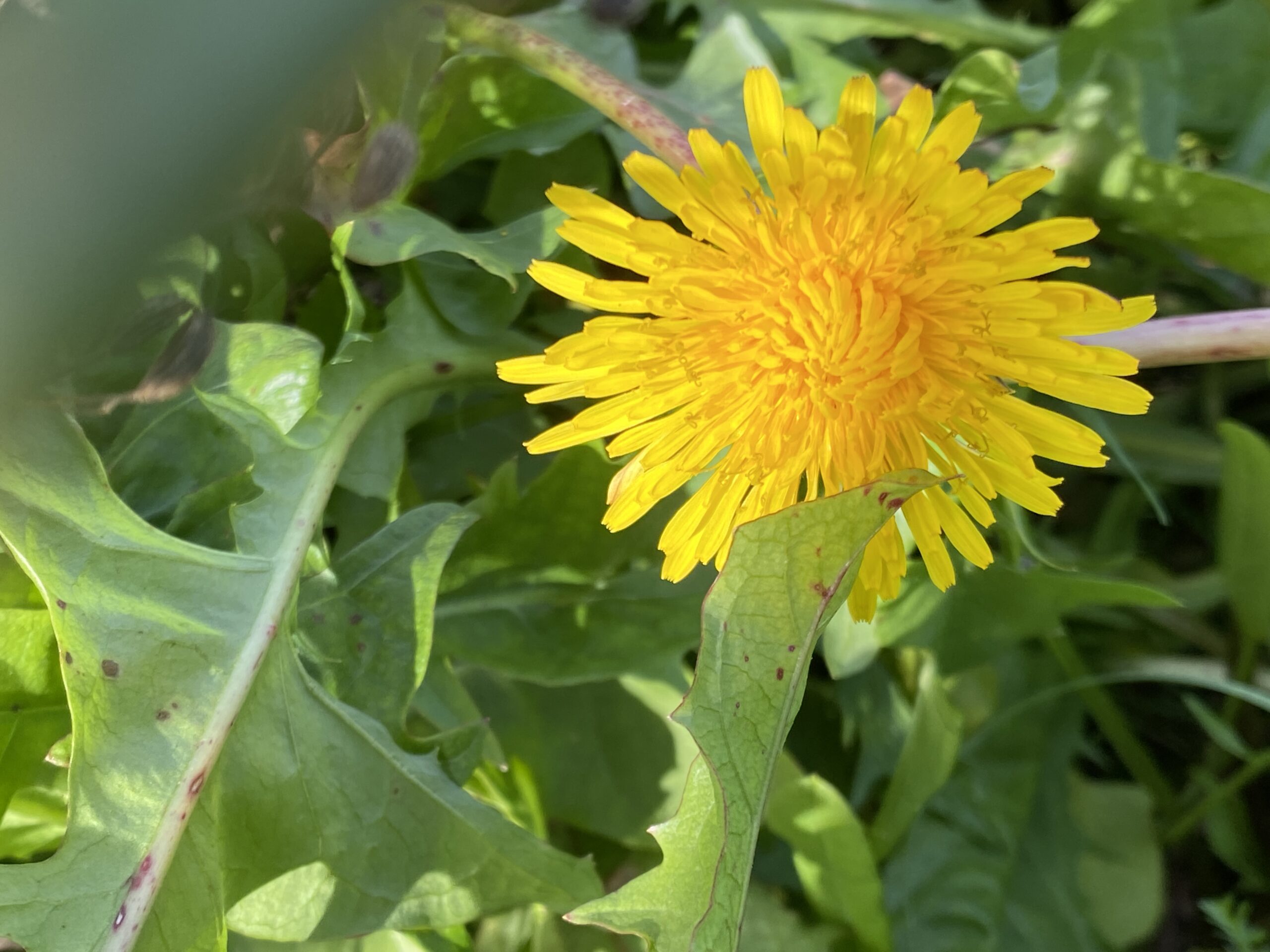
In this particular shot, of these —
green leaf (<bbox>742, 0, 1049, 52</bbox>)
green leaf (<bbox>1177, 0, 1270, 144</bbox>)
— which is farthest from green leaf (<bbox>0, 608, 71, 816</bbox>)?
green leaf (<bbox>1177, 0, 1270, 144</bbox>)

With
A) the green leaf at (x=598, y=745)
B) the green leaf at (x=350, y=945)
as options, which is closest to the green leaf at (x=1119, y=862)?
the green leaf at (x=598, y=745)

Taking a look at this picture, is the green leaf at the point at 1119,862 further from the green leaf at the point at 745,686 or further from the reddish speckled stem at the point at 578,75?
the reddish speckled stem at the point at 578,75

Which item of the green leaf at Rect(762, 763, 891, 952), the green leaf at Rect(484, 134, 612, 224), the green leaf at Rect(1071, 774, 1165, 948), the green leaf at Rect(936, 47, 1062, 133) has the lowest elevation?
the green leaf at Rect(1071, 774, 1165, 948)

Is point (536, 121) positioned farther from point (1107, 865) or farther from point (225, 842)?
point (1107, 865)

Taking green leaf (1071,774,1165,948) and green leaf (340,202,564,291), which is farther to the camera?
green leaf (1071,774,1165,948)

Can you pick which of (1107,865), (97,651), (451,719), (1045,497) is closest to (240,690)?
(97,651)

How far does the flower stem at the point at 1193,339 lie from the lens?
2.39 feet

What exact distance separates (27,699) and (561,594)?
489 millimetres

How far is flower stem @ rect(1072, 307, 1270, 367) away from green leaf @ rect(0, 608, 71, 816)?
920 millimetres

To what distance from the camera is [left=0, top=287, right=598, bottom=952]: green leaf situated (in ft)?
2.19

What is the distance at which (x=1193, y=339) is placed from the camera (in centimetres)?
74

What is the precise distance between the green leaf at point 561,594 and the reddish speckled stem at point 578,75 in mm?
313

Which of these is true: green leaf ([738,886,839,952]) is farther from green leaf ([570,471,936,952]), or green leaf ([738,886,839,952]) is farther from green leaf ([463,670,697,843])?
green leaf ([570,471,936,952])

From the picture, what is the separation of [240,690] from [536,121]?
0.64 metres
